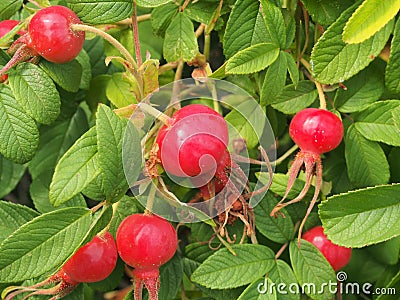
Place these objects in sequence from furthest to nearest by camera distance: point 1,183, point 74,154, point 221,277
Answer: point 1,183
point 221,277
point 74,154

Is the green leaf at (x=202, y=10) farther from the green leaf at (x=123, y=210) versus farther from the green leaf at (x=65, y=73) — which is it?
the green leaf at (x=123, y=210)

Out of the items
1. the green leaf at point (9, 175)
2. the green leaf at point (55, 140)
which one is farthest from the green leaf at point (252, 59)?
the green leaf at point (9, 175)

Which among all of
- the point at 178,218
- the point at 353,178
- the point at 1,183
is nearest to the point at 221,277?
the point at 178,218

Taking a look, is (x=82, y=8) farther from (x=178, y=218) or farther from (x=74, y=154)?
(x=178, y=218)

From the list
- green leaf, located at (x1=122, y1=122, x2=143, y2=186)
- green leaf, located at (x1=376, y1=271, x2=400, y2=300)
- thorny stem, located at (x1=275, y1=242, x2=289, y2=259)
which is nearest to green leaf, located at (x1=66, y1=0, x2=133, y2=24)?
green leaf, located at (x1=122, y1=122, x2=143, y2=186)

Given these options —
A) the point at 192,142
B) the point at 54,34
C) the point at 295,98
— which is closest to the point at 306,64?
the point at 295,98

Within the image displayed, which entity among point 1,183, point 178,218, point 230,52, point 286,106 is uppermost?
point 230,52

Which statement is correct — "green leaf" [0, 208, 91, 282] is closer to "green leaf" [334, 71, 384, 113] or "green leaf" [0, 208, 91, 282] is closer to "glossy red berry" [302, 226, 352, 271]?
"glossy red berry" [302, 226, 352, 271]

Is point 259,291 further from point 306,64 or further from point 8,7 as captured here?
point 8,7
